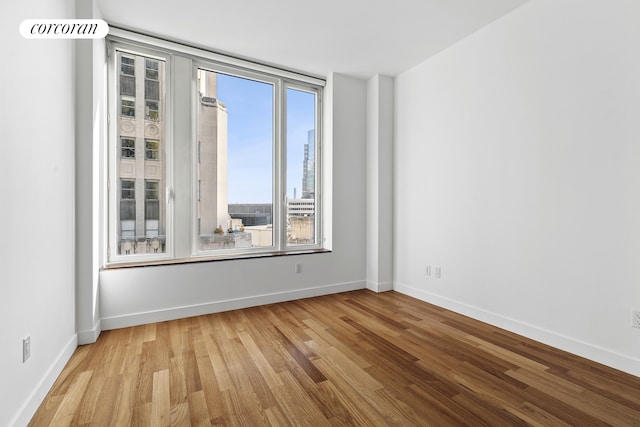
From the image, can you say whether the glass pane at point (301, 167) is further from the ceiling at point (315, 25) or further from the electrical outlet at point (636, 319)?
the electrical outlet at point (636, 319)

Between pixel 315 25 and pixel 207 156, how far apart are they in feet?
5.89

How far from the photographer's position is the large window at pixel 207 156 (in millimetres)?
3062

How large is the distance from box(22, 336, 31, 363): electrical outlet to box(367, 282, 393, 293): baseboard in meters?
3.30

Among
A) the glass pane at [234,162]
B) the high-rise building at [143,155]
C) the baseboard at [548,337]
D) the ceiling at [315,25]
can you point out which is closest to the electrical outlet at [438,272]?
the baseboard at [548,337]

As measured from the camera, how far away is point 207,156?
3.44 m

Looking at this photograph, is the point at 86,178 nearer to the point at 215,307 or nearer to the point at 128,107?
the point at 128,107

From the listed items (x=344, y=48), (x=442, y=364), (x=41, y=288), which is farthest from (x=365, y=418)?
(x=344, y=48)

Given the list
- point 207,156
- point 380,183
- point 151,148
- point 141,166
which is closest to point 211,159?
point 207,156

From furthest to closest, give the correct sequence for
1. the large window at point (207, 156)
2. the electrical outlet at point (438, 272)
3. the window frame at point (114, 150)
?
the electrical outlet at point (438, 272)
the large window at point (207, 156)
the window frame at point (114, 150)

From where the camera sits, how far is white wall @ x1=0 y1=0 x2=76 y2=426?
1.39 meters

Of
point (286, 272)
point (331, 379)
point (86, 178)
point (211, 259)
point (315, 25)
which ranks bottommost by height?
point (331, 379)

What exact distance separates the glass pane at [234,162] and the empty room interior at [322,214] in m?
0.03

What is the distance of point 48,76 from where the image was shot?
186 centimetres

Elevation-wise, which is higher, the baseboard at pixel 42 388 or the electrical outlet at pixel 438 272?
the electrical outlet at pixel 438 272
